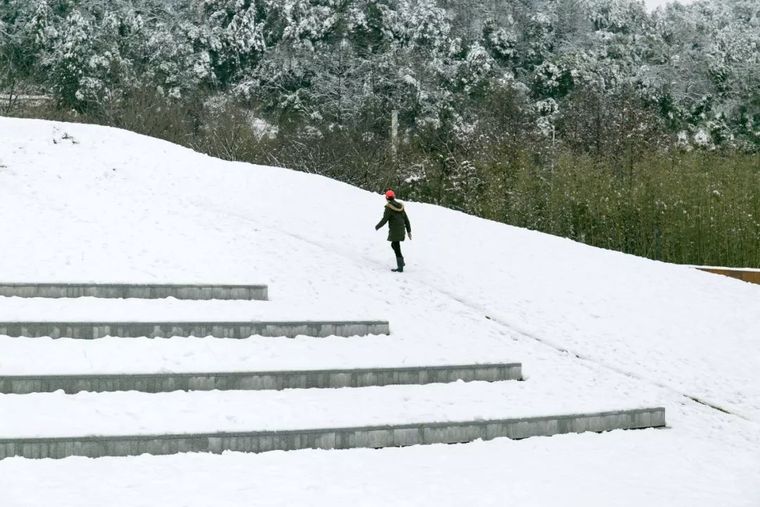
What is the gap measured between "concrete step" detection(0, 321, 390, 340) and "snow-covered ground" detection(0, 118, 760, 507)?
0.17 metres

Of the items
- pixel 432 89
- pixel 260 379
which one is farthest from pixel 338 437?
pixel 432 89

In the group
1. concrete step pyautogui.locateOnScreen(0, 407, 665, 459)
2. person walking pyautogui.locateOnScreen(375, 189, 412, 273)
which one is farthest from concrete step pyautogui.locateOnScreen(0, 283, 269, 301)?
concrete step pyautogui.locateOnScreen(0, 407, 665, 459)

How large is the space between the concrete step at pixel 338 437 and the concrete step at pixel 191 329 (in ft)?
7.31

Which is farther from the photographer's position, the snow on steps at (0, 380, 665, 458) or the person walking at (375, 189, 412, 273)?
the person walking at (375, 189, 412, 273)

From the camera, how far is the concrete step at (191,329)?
26.8 feet

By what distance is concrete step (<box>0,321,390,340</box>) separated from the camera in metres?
8.17

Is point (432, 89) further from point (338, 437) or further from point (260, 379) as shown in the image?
point (338, 437)

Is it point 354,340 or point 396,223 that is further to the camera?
point 396,223

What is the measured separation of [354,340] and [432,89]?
33.5 m

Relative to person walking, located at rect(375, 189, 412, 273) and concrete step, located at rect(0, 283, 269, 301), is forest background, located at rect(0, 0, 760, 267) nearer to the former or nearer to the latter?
person walking, located at rect(375, 189, 412, 273)

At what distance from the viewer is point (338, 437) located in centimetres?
695

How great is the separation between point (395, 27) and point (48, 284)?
39205 mm

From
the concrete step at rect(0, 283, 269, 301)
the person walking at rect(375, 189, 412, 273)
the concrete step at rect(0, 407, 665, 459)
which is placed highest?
the person walking at rect(375, 189, 412, 273)

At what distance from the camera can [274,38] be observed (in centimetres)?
4666
